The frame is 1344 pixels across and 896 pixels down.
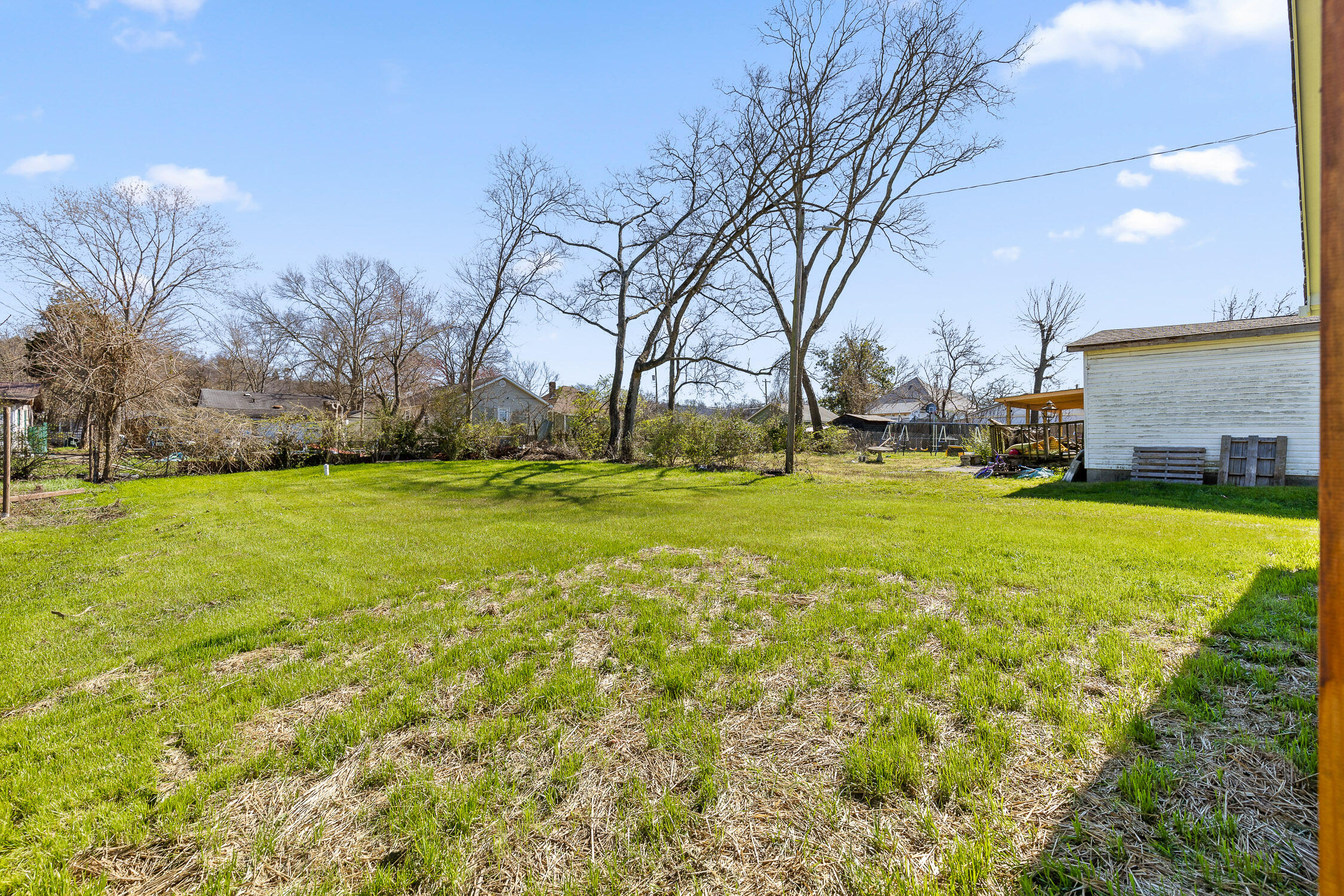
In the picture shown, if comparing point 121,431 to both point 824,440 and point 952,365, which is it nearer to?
point 824,440

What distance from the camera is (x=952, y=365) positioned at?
43.6m

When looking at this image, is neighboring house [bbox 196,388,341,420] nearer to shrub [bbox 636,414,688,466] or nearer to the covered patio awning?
shrub [bbox 636,414,688,466]

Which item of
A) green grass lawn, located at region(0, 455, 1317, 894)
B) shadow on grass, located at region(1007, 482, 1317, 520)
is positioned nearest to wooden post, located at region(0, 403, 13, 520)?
green grass lawn, located at region(0, 455, 1317, 894)

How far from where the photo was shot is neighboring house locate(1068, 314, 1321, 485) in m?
11.3

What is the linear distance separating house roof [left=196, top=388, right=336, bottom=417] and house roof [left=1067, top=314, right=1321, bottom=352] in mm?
38305

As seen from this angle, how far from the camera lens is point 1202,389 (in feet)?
40.7

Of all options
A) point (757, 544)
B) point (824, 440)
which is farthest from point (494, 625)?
point (824, 440)

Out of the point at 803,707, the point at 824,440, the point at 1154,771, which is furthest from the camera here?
the point at 824,440

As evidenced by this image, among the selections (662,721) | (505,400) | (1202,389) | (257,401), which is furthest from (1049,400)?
(257,401)

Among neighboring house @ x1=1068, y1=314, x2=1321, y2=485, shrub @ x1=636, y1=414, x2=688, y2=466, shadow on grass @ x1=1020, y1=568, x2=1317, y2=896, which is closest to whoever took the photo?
shadow on grass @ x1=1020, y1=568, x2=1317, y2=896

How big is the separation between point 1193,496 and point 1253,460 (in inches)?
95.1

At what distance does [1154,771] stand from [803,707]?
5.01ft

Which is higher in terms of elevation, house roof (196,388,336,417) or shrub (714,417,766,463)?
house roof (196,388,336,417)

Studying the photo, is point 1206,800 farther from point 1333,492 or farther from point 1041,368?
point 1041,368
